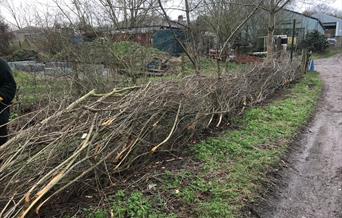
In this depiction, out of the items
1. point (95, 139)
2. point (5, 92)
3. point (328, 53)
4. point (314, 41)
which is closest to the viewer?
point (95, 139)

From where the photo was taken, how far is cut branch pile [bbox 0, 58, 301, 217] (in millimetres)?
3324

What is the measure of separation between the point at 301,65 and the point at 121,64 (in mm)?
10766

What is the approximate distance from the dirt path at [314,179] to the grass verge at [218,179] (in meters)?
0.25

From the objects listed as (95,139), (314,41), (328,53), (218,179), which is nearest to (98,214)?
(95,139)

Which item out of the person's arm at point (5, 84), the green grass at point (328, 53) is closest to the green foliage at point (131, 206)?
the person's arm at point (5, 84)

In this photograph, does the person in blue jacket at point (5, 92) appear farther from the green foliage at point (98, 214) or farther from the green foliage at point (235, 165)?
the green foliage at point (235, 165)

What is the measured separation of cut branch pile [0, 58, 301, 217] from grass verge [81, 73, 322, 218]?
379mm

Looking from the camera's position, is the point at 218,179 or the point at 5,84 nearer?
the point at 5,84

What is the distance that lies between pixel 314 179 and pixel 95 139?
287 cm

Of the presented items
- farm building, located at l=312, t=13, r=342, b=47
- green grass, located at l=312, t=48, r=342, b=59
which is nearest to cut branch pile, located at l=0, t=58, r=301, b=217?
green grass, located at l=312, t=48, r=342, b=59

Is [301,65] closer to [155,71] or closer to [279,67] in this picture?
[279,67]

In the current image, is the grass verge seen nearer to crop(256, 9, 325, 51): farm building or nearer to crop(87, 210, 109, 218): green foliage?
crop(87, 210, 109, 218): green foliage

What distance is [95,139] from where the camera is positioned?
13.0 ft

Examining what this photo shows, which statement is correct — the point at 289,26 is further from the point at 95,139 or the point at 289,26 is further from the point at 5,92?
the point at 5,92
